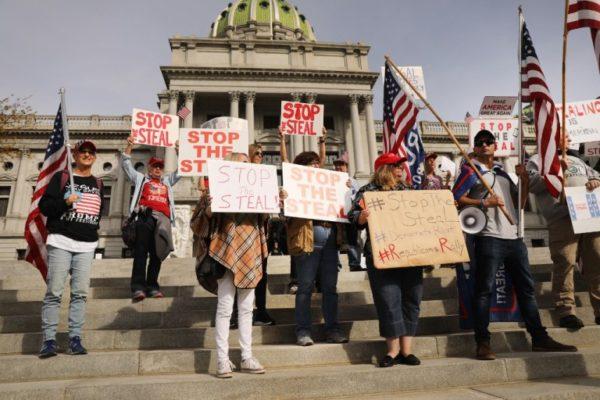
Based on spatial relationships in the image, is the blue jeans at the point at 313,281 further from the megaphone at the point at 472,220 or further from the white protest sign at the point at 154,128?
the white protest sign at the point at 154,128

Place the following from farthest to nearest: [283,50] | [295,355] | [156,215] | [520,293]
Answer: [283,50]
[156,215]
[520,293]
[295,355]

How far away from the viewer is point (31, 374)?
351cm

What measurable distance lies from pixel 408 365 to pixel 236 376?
1447 millimetres

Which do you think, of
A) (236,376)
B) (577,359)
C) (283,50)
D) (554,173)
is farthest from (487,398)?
(283,50)

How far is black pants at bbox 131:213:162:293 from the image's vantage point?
5484 mm

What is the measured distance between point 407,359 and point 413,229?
1.16 metres

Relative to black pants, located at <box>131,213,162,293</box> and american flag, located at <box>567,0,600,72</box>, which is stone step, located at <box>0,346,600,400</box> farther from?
american flag, located at <box>567,0,600,72</box>

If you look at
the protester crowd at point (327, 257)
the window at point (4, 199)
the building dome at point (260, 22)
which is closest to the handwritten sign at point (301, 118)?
the protester crowd at point (327, 257)

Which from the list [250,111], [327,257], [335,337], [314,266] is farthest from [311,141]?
[335,337]

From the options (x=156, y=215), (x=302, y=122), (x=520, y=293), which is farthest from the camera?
(x=302, y=122)

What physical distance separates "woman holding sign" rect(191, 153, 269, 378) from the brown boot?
1.93 meters

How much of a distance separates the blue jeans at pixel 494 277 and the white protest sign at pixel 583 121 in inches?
156

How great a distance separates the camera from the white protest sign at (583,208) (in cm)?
448

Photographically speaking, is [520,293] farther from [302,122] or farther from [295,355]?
[302,122]
